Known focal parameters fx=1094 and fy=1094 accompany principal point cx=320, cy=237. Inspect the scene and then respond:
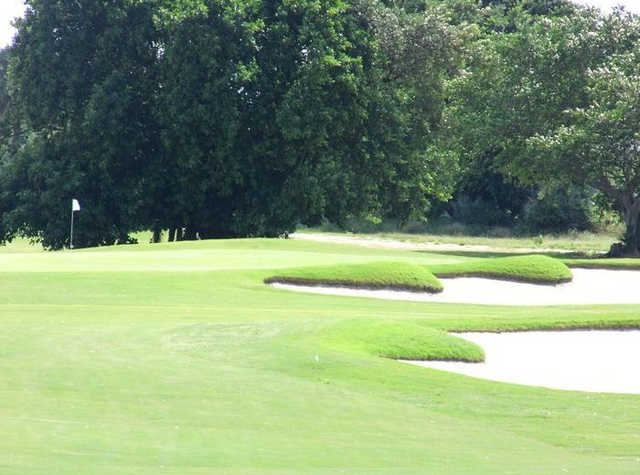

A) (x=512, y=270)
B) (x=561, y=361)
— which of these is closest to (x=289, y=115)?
(x=512, y=270)

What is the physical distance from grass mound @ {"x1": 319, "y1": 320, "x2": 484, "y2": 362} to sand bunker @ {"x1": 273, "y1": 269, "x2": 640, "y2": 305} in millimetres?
7997

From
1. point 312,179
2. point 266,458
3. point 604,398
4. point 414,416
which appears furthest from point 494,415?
point 312,179

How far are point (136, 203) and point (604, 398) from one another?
3607cm

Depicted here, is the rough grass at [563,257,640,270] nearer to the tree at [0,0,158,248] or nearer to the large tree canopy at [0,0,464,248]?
the large tree canopy at [0,0,464,248]

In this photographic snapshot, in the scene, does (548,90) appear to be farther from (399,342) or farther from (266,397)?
(266,397)

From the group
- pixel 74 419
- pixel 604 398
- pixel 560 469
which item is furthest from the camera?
pixel 604 398

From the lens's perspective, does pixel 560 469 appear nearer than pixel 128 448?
No

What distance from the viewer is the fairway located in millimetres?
9133

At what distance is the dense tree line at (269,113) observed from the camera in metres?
46.9

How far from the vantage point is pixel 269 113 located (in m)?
48.4

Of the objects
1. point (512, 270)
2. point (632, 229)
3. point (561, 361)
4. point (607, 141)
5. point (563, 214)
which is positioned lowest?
point (561, 361)

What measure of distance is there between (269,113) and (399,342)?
32508mm

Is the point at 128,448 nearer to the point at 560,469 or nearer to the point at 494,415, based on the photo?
the point at 560,469

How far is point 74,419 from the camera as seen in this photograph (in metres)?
10.2
